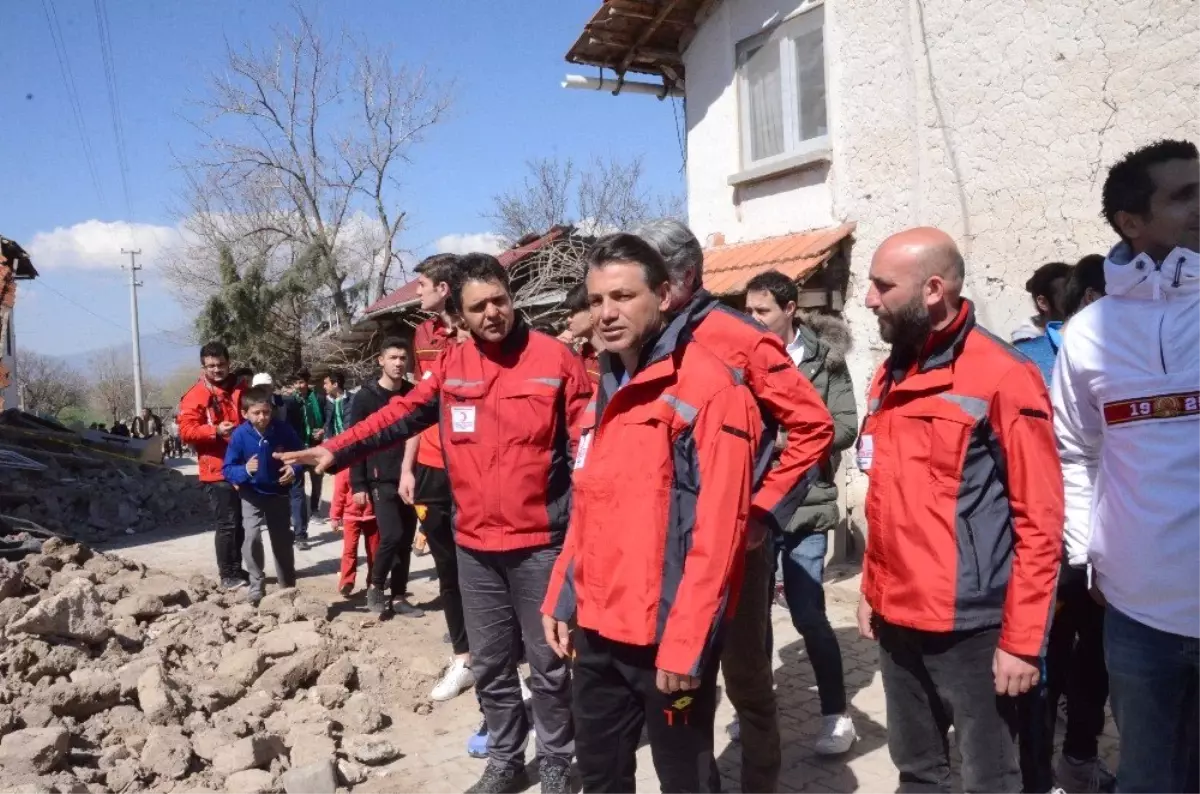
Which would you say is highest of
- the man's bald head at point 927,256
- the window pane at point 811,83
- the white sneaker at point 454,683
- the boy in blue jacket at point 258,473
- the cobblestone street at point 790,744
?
the window pane at point 811,83

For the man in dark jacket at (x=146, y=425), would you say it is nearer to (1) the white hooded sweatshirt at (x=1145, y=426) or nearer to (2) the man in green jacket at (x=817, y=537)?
(2) the man in green jacket at (x=817, y=537)

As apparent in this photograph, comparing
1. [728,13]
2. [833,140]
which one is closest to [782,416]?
[833,140]

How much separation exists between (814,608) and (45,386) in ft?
207

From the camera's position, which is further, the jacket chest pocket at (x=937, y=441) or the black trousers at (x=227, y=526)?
the black trousers at (x=227, y=526)

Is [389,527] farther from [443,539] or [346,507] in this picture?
[443,539]

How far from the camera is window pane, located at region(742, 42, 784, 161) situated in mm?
8383

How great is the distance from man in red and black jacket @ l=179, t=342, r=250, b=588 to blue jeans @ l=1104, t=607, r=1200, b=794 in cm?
643

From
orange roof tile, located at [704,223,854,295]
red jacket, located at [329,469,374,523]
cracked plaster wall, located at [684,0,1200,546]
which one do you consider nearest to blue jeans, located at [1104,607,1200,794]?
cracked plaster wall, located at [684,0,1200,546]

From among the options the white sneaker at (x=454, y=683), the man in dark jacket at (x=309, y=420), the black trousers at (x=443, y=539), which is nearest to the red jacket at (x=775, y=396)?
the black trousers at (x=443, y=539)

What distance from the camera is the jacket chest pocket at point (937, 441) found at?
249cm

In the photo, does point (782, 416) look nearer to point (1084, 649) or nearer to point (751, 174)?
point (1084, 649)

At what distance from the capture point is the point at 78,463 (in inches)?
A: 611

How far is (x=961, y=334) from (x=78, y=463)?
53.3 feet

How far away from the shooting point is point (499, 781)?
3891 mm
